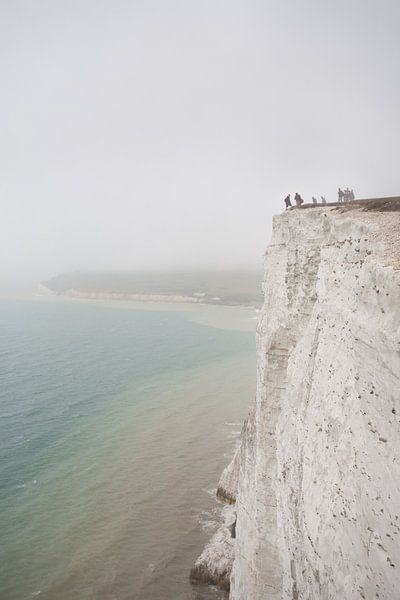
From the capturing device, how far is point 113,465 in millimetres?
32781

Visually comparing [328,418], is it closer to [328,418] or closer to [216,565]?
[328,418]

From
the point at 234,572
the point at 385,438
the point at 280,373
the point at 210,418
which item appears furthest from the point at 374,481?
the point at 210,418

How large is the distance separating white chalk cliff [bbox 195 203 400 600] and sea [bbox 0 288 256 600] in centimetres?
870

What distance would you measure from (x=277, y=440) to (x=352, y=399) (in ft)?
20.4

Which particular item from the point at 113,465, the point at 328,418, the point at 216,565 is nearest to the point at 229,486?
the point at 216,565

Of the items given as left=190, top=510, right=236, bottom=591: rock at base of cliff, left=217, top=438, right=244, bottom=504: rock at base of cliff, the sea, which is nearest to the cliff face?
left=190, top=510, right=236, bottom=591: rock at base of cliff

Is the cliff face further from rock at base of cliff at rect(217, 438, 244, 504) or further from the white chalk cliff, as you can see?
rock at base of cliff at rect(217, 438, 244, 504)

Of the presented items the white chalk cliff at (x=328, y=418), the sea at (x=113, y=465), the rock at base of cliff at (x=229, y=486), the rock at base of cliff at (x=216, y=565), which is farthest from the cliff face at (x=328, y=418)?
the rock at base of cliff at (x=229, y=486)

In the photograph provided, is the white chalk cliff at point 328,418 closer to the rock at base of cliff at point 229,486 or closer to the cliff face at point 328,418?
the cliff face at point 328,418

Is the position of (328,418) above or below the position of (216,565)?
above

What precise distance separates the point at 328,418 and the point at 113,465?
28565 mm

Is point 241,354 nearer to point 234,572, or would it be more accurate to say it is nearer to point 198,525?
point 198,525

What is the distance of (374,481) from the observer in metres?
6.98

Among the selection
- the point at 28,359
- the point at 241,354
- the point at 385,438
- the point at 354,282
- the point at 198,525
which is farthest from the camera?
the point at 241,354
